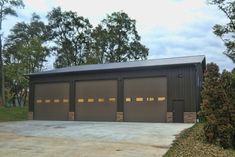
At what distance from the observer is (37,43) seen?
52.5 m

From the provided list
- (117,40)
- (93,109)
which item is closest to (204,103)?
(93,109)

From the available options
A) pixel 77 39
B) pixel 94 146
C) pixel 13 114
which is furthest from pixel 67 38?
pixel 94 146

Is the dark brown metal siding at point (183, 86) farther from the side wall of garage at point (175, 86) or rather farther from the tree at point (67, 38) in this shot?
the tree at point (67, 38)

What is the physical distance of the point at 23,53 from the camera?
172 feet

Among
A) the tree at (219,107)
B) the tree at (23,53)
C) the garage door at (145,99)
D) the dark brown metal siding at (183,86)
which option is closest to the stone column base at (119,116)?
the garage door at (145,99)

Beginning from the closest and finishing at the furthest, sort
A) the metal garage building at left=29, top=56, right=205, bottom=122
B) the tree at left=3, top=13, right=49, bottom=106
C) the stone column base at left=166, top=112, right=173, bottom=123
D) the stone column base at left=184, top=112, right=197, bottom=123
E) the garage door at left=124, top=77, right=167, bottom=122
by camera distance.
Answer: the stone column base at left=184, top=112, right=197, bottom=123 → the metal garage building at left=29, top=56, right=205, bottom=122 → the stone column base at left=166, top=112, right=173, bottom=123 → the garage door at left=124, top=77, right=167, bottom=122 → the tree at left=3, top=13, right=49, bottom=106

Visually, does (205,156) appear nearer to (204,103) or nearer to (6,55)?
(204,103)

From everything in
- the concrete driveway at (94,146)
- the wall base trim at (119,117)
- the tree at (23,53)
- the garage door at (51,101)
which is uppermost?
the tree at (23,53)

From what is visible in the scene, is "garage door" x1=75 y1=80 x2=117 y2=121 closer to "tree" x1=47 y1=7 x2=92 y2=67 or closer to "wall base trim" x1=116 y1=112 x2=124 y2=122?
"wall base trim" x1=116 y1=112 x2=124 y2=122

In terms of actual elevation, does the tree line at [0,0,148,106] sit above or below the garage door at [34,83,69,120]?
above

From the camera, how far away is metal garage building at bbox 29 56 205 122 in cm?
2834

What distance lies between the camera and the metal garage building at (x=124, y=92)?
28.3 m

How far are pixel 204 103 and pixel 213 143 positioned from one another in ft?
5.55

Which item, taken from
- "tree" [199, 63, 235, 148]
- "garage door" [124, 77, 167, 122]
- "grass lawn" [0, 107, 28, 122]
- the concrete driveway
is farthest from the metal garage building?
"tree" [199, 63, 235, 148]
